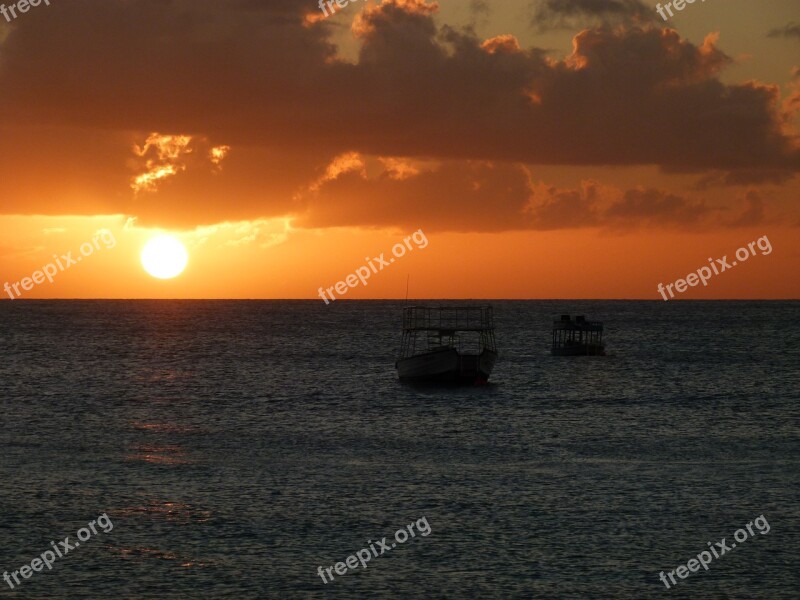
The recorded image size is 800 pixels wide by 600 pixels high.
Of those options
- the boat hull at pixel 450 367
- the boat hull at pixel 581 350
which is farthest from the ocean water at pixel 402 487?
the boat hull at pixel 581 350

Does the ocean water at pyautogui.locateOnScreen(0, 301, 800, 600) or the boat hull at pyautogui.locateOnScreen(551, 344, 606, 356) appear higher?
the boat hull at pyautogui.locateOnScreen(551, 344, 606, 356)

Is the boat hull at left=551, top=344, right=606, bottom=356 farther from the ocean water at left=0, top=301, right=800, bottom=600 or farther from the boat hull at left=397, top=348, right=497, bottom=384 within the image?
the boat hull at left=397, top=348, right=497, bottom=384

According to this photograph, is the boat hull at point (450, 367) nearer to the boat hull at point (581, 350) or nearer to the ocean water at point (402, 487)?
the ocean water at point (402, 487)

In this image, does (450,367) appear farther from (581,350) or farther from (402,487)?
(581,350)

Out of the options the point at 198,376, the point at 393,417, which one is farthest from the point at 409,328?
the point at 198,376

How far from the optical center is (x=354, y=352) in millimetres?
146875

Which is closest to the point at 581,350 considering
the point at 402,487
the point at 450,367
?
the point at 450,367

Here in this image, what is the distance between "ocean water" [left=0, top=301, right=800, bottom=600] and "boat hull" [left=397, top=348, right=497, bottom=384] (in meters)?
1.17

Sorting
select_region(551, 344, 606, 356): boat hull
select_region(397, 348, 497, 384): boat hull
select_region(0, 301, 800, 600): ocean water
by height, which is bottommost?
select_region(0, 301, 800, 600): ocean water

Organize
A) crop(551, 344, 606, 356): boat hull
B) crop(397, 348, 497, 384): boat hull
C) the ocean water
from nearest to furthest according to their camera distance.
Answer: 1. the ocean water
2. crop(397, 348, 497, 384): boat hull
3. crop(551, 344, 606, 356): boat hull

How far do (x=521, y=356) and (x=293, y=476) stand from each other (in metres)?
90.3

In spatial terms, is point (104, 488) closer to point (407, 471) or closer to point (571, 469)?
point (407, 471)

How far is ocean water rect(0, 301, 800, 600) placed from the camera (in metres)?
31.8

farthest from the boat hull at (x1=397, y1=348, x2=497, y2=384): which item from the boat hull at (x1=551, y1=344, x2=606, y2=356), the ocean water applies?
the boat hull at (x1=551, y1=344, x2=606, y2=356)
